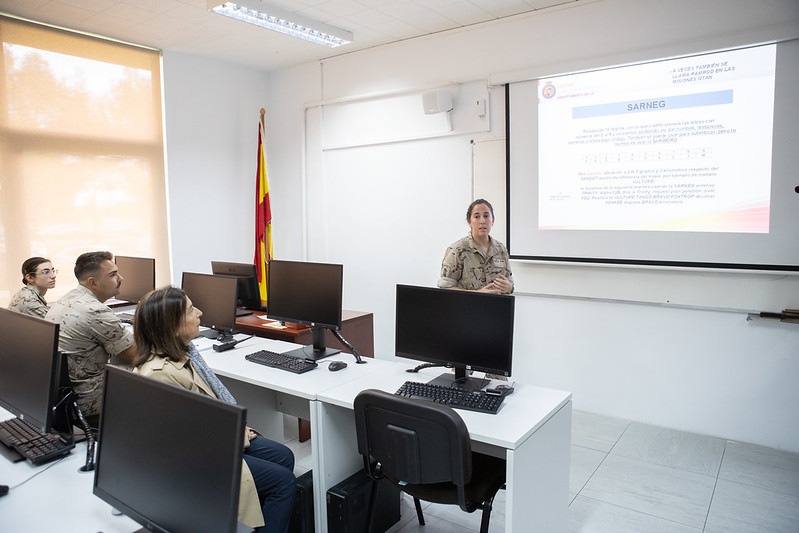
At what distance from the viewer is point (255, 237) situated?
5773mm

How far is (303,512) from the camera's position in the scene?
93.0 inches

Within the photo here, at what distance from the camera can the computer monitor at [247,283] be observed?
12.9 feet

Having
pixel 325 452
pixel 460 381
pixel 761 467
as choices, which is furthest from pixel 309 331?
→ pixel 761 467

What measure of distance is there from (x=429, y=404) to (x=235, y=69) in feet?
15.9

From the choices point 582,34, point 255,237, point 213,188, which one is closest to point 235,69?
point 213,188

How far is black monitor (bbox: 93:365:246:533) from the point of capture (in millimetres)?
1122

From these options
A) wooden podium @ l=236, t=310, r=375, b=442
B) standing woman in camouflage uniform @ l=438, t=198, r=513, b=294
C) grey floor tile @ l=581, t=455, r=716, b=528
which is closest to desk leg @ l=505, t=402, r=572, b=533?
grey floor tile @ l=581, t=455, r=716, b=528

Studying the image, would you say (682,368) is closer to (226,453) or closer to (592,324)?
(592,324)

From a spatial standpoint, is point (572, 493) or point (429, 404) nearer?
point (429, 404)

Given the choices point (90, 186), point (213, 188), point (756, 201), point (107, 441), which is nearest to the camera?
point (107, 441)

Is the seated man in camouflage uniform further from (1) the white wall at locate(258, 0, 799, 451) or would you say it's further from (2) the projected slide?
(2) the projected slide

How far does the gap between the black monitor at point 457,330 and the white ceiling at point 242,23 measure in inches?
97.8

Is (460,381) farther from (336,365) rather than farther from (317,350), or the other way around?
(317,350)

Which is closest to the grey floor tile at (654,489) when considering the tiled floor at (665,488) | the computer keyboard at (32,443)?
the tiled floor at (665,488)
